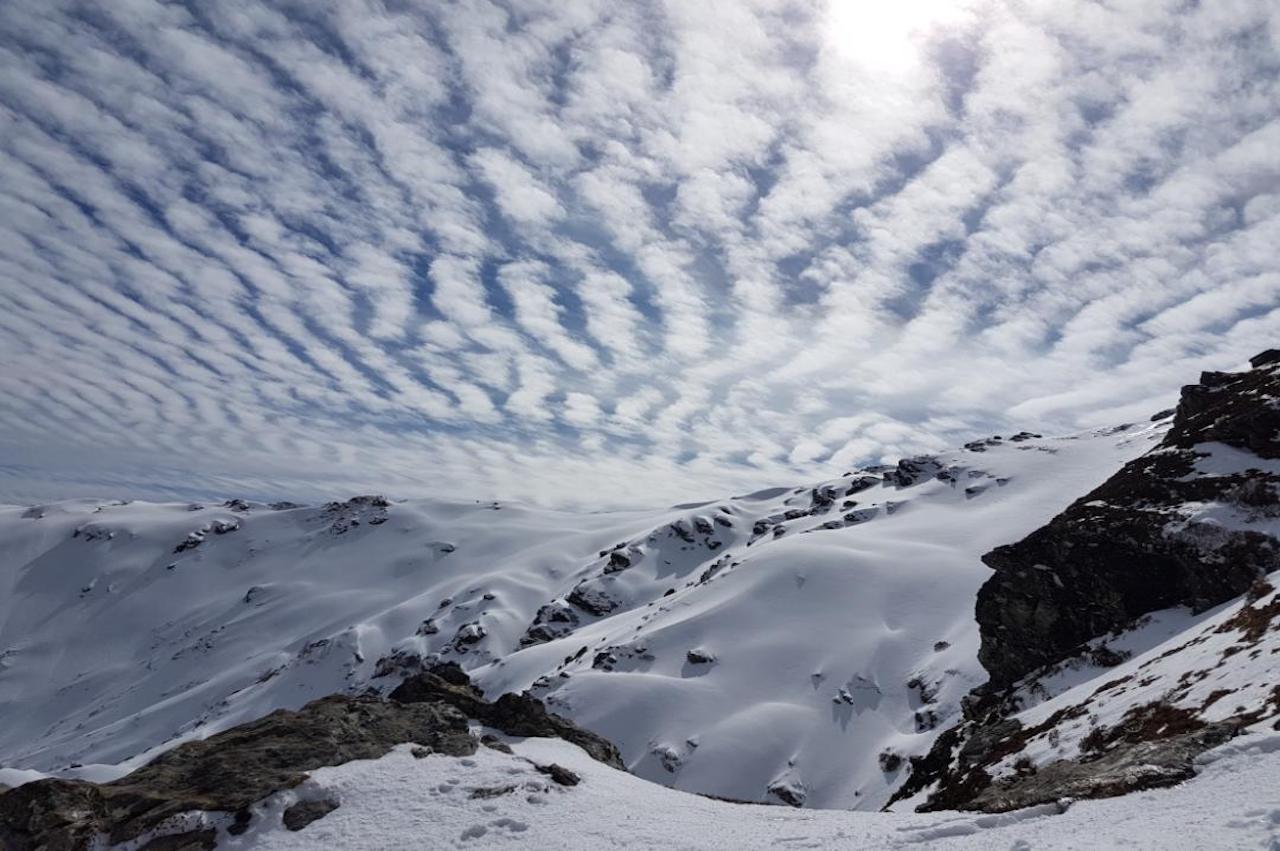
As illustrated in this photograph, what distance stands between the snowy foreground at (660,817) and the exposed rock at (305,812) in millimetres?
236

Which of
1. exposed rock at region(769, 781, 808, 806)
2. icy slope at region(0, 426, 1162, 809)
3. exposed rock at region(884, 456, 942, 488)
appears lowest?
exposed rock at region(769, 781, 808, 806)

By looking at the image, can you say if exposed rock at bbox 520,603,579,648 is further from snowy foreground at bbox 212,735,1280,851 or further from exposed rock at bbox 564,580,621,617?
snowy foreground at bbox 212,735,1280,851

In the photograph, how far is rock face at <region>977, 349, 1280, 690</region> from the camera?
122 ft

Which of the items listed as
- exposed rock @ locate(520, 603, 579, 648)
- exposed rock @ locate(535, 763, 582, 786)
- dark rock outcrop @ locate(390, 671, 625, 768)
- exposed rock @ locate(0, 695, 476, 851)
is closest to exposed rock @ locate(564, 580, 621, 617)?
exposed rock @ locate(520, 603, 579, 648)

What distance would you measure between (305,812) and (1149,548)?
139 ft

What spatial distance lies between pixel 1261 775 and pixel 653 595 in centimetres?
18140

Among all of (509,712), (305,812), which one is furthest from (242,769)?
(509,712)

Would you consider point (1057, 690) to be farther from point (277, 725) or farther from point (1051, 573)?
point (277, 725)

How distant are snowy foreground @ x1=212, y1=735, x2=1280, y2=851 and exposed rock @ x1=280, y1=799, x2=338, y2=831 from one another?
0.24 metres

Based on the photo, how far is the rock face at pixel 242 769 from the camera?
19109mm

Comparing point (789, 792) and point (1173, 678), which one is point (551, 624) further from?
point (1173, 678)

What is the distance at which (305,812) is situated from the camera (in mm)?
19859

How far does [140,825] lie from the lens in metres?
19.4

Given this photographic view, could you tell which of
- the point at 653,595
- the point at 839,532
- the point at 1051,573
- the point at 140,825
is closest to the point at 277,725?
the point at 140,825
